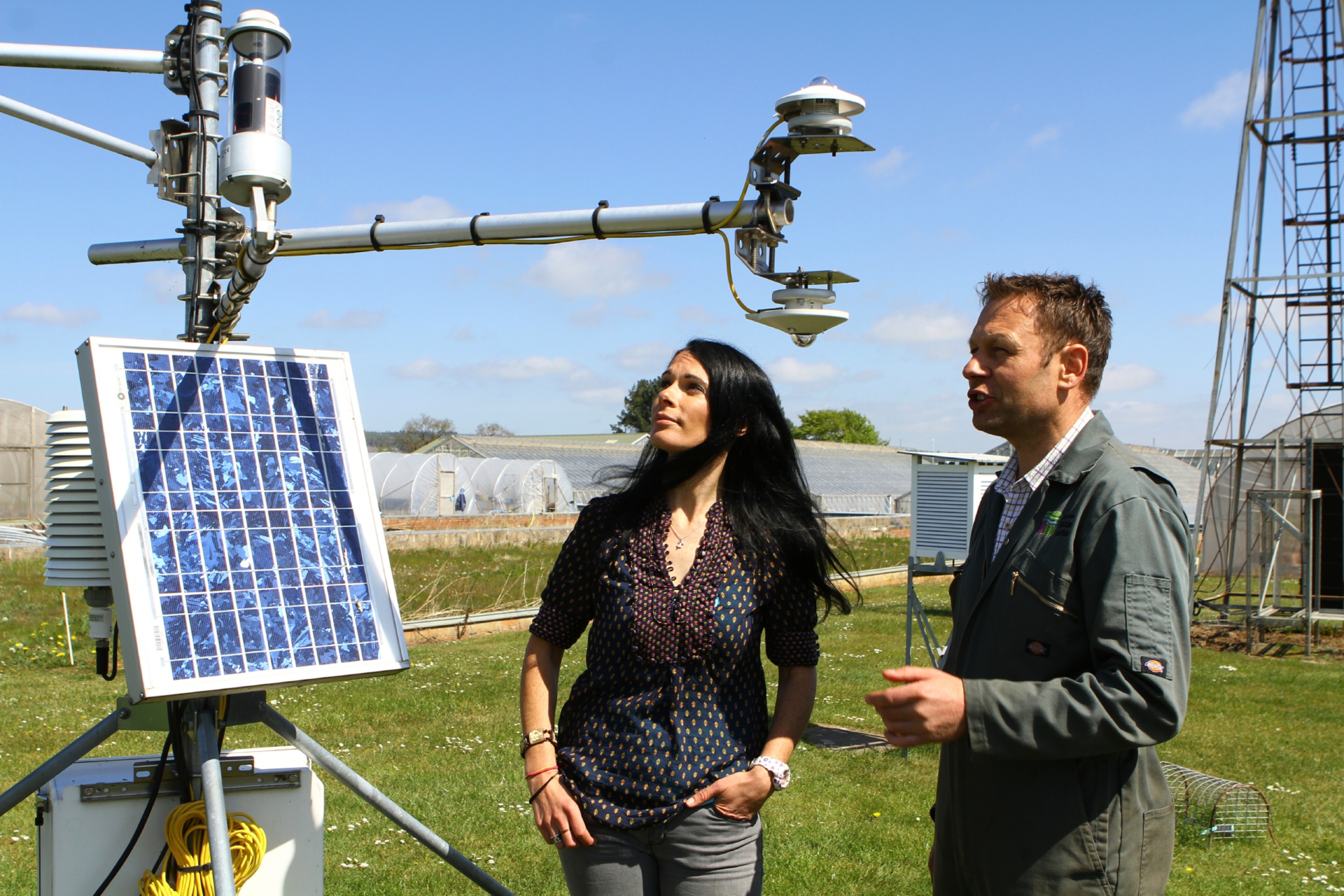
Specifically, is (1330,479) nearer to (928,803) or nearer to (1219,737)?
(1219,737)

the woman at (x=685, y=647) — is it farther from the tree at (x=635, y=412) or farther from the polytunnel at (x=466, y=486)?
the tree at (x=635, y=412)

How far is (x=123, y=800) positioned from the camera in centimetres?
282

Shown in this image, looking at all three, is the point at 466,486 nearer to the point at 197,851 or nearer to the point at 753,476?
the point at 197,851

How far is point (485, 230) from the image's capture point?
4348 mm

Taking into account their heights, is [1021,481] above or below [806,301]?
below

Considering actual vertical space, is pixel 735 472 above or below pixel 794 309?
below

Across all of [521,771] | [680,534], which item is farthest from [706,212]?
[521,771]

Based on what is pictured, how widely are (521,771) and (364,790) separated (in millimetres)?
3597

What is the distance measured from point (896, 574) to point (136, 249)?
18879 mm

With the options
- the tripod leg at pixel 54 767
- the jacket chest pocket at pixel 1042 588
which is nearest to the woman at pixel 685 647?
the jacket chest pocket at pixel 1042 588

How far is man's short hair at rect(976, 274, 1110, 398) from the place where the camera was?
7.36 feet

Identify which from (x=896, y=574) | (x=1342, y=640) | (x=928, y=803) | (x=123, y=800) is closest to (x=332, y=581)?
(x=123, y=800)

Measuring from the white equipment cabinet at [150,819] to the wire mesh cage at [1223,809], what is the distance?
4.66 m

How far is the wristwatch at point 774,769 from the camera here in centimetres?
246
